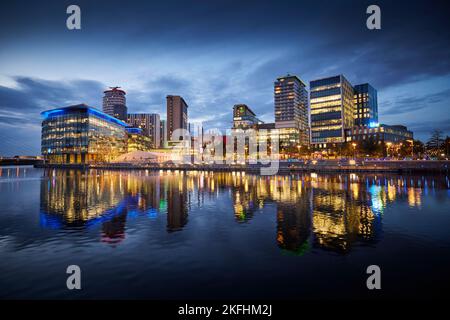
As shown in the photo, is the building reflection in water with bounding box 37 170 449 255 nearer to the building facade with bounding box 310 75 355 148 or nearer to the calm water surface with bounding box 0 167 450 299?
the calm water surface with bounding box 0 167 450 299

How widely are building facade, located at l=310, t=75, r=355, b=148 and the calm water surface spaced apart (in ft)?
518

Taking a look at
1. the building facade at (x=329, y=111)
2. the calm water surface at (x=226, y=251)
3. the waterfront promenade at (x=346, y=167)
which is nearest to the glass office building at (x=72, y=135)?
the waterfront promenade at (x=346, y=167)

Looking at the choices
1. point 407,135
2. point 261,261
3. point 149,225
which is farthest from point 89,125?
point 407,135

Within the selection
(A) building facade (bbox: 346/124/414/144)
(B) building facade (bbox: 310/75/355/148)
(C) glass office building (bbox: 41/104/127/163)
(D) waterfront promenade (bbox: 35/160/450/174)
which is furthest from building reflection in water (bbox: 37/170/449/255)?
(B) building facade (bbox: 310/75/355/148)

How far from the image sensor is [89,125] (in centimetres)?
16512

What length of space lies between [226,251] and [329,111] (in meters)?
181

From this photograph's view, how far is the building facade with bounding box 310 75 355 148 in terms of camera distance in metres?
172

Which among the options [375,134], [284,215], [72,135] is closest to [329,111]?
[375,134]

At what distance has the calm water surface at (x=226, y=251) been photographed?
34.8ft

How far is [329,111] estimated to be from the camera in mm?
175875

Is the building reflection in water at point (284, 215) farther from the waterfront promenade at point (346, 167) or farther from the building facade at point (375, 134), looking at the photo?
the building facade at point (375, 134)

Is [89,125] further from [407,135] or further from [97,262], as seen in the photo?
[407,135]

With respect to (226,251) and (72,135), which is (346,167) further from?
(72,135)
